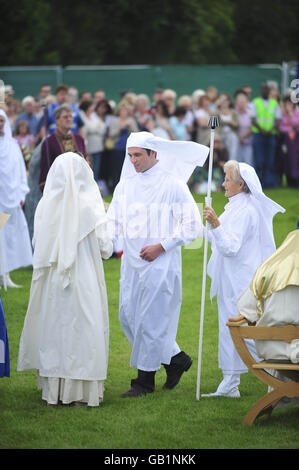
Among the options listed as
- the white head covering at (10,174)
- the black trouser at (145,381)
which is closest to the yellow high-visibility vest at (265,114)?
the white head covering at (10,174)

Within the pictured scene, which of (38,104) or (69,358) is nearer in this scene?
(69,358)

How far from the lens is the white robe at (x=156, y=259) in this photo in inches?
299

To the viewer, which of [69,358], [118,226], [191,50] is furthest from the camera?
[191,50]

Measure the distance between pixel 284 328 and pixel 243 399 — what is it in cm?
131

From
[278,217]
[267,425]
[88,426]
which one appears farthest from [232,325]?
[278,217]

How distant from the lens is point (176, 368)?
7.96 m

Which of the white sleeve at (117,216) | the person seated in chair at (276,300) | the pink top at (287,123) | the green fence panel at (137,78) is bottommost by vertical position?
the pink top at (287,123)

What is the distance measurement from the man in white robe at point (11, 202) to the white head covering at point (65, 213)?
14.0 feet

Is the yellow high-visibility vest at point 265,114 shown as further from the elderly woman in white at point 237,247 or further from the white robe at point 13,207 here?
the elderly woman in white at point 237,247

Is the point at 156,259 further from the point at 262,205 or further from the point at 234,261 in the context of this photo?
the point at 262,205

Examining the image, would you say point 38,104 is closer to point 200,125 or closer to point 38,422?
point 200,125

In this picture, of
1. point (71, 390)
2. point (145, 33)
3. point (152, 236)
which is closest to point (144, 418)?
point (71, 390)

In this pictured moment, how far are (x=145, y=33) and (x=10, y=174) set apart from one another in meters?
32.5

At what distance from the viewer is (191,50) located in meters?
43.7
